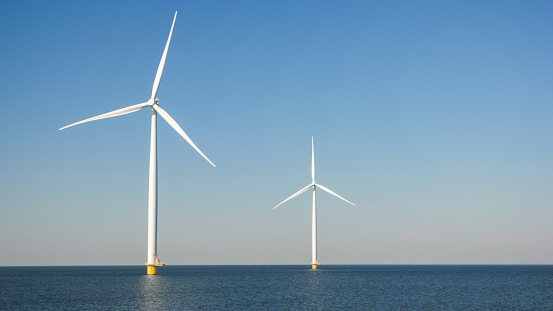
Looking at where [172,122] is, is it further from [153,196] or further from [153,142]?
[153,196]

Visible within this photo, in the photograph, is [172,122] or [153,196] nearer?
[153,196]

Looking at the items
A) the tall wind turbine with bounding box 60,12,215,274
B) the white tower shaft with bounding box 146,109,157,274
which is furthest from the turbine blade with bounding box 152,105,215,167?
the white tower shaft with bounding box 146,109,157,274

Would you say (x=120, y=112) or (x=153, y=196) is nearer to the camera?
(x=153, y=196)

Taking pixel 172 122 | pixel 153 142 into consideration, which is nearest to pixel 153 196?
pixel 153 142

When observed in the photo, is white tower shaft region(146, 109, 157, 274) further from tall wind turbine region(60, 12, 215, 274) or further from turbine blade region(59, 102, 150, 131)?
turbine blade region(59, 102, 150, 131)

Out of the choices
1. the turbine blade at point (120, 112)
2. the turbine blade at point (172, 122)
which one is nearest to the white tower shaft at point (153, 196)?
the turbine blade at point (172, 122)

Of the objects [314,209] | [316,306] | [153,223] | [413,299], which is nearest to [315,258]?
[314,209]

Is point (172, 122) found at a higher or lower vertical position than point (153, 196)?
higher

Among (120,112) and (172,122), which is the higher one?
(120,112)

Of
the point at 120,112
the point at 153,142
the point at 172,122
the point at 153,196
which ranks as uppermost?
the point at 120,112

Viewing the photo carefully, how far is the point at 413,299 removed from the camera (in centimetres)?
7769

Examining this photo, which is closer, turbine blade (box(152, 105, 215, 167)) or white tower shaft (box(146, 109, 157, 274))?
turbine blade (box(152, 105, 215, 167))

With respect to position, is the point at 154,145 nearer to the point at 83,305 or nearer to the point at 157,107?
the point at 157,107

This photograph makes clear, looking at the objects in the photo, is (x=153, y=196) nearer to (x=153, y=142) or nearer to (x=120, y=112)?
A: (x=153, y=142)
